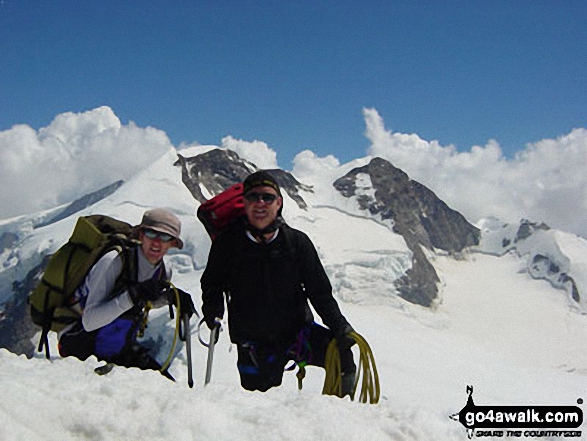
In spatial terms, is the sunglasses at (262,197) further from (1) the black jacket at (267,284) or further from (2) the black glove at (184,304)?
(2) the black glove at (184,304)

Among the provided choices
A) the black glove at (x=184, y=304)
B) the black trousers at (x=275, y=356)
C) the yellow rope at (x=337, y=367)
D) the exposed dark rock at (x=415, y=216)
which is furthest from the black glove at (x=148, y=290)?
the exposed dark rock at (x=415, y=216)

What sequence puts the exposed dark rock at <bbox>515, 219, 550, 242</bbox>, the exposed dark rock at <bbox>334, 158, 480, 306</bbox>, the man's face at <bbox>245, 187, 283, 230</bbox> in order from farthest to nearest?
the exposed dark rock at <bbox>515, 219, 550, 242</bbox>, the exposed dark rock at <bbox>334, 158, 480, 306</bbox>, the man's face at <bbox>245, 187, 283, 230</bbox>

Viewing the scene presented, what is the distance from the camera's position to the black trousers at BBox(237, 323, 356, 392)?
5.15 metres

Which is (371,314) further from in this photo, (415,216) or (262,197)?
(415,216)

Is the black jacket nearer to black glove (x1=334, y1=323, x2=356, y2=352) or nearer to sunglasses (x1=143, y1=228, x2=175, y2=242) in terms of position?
black glove (x1=334, y1=323, x2=356, y2=352)

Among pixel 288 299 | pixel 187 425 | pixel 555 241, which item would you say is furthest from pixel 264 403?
pixel 555 241

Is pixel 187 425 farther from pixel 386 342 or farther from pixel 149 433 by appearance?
pixel 386 342

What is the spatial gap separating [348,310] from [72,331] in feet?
220

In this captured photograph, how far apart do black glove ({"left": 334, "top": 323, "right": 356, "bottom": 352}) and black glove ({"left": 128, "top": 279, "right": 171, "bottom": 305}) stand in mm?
1662

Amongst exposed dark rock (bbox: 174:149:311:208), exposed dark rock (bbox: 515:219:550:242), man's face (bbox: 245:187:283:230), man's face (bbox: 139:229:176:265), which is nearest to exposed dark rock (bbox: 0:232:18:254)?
exposed dark rock (bbox: 174:149:311:208)

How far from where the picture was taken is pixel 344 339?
15.8 feet

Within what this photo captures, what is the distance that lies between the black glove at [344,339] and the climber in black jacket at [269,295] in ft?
0.34
